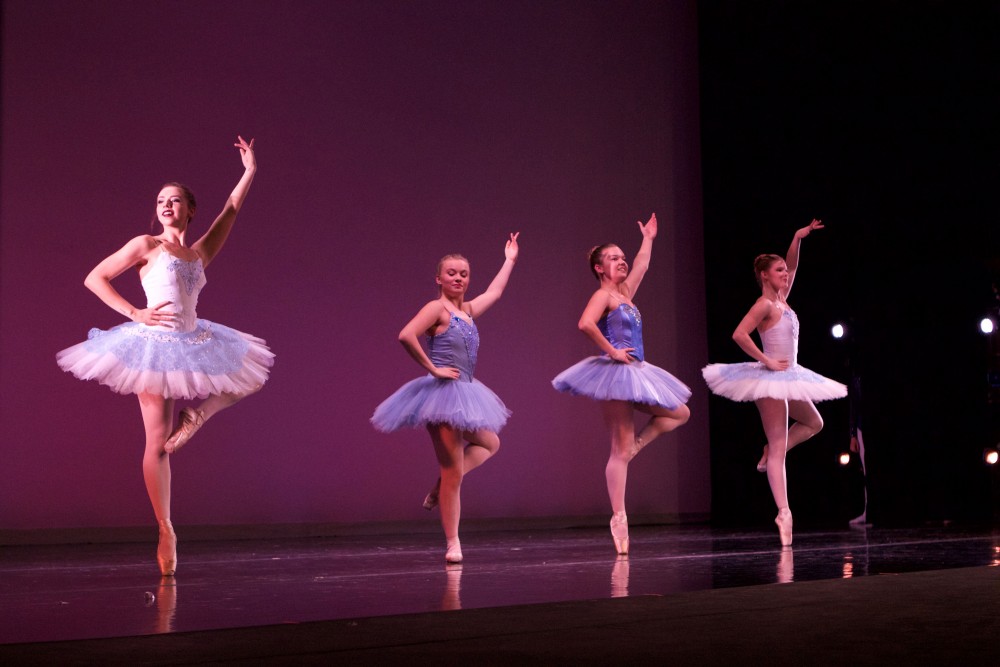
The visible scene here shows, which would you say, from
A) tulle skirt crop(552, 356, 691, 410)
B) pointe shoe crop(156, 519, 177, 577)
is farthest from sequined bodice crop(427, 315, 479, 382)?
pointe shoe crop(156, 519, 177, 577)

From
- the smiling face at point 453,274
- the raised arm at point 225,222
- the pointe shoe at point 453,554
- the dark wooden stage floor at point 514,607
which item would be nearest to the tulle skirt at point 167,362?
the raised arm at point 225,222

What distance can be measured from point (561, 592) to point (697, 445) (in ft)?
16.0

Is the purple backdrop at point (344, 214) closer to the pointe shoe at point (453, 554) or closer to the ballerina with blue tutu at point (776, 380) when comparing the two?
the ballerina with blue tutu at point (776, 380)

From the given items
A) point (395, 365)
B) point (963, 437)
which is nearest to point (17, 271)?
point (395, 365)

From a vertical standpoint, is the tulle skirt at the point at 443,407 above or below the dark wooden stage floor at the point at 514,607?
above

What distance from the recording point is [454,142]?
6.80 m

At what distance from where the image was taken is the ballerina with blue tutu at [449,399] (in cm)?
415

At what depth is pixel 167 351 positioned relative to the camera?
3.78 meters

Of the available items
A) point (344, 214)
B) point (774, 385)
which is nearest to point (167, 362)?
point (344, 214)

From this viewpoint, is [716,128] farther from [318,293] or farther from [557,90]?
[318,293]

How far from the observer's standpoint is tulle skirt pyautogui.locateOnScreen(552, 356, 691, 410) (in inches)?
181

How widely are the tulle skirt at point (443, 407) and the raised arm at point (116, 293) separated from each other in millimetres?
899

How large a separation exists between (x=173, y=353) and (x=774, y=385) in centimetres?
283

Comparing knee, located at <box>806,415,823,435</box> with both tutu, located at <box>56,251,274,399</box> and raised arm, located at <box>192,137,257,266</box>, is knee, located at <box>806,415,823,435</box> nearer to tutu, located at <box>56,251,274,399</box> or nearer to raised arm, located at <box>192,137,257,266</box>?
tutu, located at <box>56,251,274,399</box>
